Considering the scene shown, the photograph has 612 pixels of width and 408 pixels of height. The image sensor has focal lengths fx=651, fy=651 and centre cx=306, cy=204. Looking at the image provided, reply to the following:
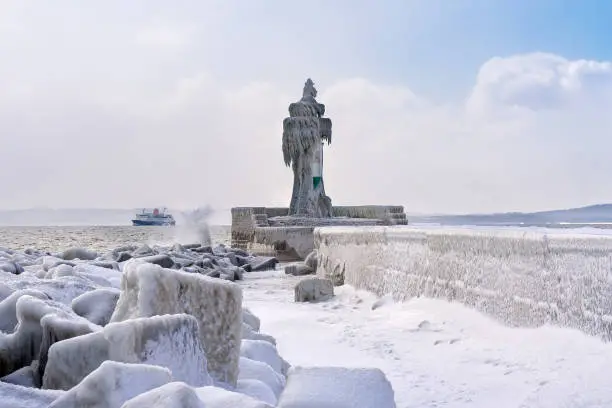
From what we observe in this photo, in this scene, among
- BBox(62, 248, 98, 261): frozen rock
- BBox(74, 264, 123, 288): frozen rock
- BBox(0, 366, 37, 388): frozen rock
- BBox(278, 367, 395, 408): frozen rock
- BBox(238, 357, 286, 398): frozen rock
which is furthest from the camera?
BBox(62, 248, 98, 261): frozen rock

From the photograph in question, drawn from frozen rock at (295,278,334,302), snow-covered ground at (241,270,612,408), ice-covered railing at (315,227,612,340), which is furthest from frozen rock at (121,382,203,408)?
frozen rock at (295,278,334,302)

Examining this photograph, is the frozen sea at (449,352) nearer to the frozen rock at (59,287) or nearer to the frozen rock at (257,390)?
the frozen rock at (257,390)

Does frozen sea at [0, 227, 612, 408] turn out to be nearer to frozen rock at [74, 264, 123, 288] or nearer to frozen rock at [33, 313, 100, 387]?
frozen rock at [74, 264, 123, 288]

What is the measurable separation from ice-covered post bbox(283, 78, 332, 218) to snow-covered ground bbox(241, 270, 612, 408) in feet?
36.9

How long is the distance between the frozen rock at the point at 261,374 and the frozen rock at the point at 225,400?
2.64 ft

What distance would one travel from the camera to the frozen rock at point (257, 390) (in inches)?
90.7

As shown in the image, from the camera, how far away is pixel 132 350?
208 cm

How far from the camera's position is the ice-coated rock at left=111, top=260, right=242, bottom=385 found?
2447 millimetres

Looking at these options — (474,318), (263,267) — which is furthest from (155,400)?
(263,267)

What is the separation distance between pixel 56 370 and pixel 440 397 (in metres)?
1.86

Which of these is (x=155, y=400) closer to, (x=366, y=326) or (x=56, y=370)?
(x=56, y=370)

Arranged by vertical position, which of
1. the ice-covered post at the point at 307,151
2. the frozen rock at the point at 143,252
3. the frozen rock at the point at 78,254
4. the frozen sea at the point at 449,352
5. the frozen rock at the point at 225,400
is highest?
the ice-covered post at the point at 307,151

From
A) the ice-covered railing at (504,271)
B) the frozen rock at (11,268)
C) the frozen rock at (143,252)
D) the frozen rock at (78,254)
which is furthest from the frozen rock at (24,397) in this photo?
the frozen rock at (143,252)

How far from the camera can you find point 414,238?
548 centimetres
